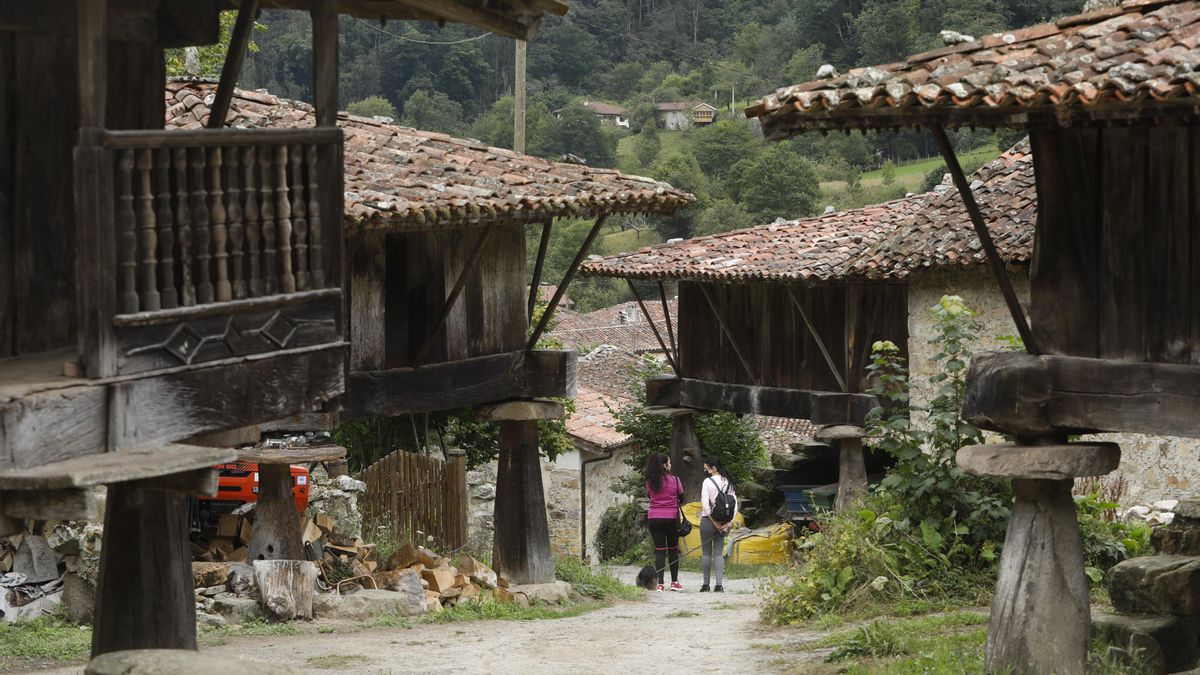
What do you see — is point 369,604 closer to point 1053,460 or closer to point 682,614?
point 682,614

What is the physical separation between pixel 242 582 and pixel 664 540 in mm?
4647

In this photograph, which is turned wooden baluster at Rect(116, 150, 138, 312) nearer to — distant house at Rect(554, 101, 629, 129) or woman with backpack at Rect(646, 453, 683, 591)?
woman with backpack at Rect(646, 453, 683, 591)

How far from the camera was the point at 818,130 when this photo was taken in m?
6.55

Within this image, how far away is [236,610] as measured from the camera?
9.87m

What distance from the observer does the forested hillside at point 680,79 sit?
47625 mm

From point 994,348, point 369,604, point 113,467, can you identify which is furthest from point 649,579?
point 113,467

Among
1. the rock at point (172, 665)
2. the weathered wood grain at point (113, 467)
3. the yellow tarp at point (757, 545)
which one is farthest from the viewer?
the yellow tarp at point (757, 545)

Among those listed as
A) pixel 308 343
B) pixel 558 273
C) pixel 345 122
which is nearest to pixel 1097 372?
pixel 308 343

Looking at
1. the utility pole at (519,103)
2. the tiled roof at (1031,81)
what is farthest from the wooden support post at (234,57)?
the utility pole at (519,103)

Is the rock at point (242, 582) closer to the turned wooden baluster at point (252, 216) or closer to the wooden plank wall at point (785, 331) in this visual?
the turned wooden baluster at point (252, 216)

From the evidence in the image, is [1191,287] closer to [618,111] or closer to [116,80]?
[116,80]

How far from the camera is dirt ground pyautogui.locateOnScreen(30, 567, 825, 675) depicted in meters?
8.48

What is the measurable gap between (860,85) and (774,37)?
2510 inches

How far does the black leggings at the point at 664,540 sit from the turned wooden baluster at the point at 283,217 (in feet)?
25.3
